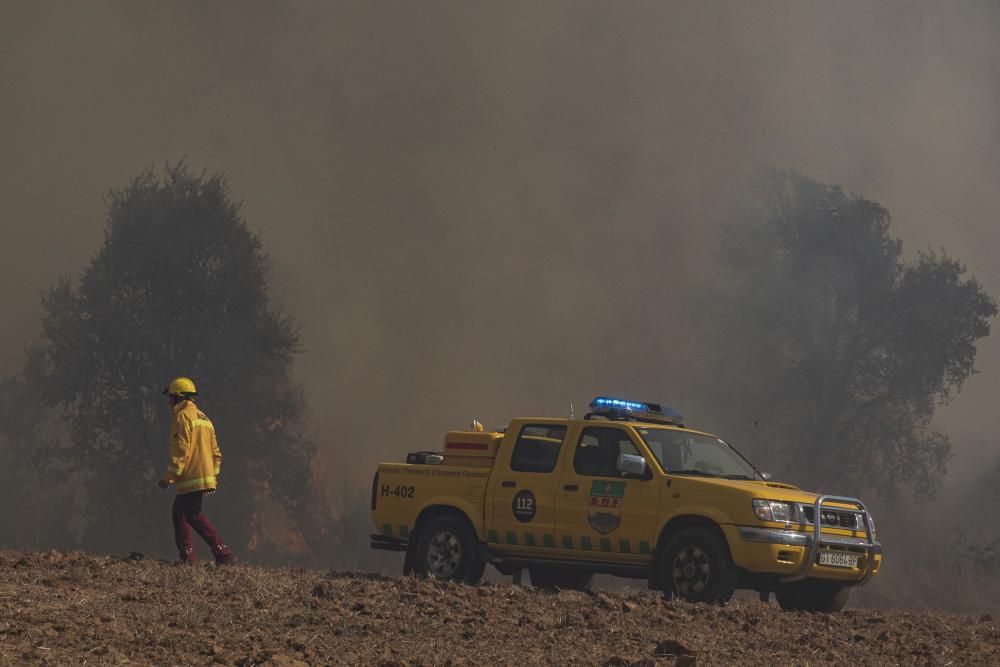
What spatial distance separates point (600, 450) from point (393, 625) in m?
4.41

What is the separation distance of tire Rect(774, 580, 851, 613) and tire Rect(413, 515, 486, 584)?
2961mm

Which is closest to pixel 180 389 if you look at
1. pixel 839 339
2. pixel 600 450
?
pixel 600 450

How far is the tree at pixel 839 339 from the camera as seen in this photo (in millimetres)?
52312

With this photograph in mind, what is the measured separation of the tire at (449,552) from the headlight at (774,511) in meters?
3.01

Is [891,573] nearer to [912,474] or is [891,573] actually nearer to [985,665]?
[912,474]

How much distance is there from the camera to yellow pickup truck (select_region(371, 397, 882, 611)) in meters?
13.9

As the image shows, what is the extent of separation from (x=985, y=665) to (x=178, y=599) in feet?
19.1

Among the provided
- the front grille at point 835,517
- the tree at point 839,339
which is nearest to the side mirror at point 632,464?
the front grille at point 835,517

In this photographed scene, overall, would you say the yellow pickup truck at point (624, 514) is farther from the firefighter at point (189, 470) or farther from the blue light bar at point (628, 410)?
the firefighter at point (189, 470)

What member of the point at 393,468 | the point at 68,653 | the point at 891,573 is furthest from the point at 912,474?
the point at 68,653

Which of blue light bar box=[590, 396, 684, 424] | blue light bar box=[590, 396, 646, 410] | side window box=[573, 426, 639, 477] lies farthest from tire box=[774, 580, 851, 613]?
blue light bar box=[590, 396, 646, 410]

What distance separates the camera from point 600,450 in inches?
593

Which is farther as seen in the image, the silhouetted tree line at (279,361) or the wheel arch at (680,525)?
the silhouetted tree line at (279,361)

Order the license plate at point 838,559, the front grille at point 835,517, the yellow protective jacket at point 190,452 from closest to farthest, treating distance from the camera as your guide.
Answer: the license plate at point 838,559 < the front grille at point 835,517 < the yellow protective jacket at point 190,452
